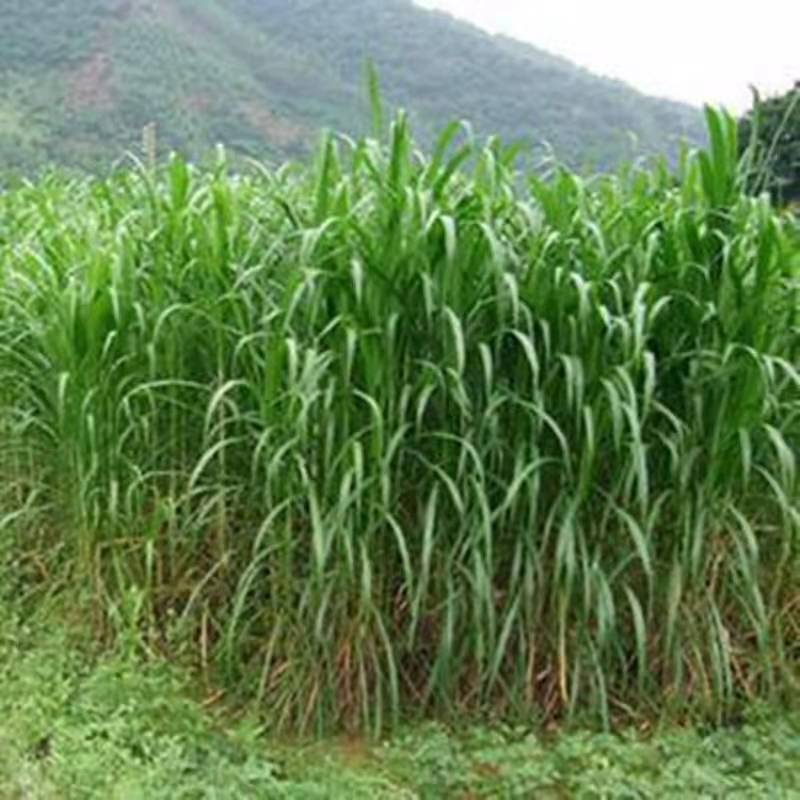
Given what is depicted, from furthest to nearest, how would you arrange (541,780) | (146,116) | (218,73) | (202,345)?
(218,73), (146,116), (202,345), (541,780)

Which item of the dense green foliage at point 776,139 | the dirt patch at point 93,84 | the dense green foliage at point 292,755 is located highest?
the dense green foliage at point 776,139

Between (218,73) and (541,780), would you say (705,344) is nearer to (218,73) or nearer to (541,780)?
(541,780)

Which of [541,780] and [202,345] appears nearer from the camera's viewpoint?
[541,780]

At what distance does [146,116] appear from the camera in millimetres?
13273

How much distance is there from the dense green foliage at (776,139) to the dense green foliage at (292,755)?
126 centimetres

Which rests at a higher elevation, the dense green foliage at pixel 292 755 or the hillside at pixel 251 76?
the hillside at pixel 251 76

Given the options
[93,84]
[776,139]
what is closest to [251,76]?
[93,84]

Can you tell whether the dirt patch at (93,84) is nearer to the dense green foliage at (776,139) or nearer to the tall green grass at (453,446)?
the dense green foliage at (776,139)

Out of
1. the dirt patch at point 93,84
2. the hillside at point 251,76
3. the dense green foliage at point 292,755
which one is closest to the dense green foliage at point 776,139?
the dense green foliage at point 292,755

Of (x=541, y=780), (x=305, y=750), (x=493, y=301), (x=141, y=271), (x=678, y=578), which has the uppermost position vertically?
(x=493, y=301)

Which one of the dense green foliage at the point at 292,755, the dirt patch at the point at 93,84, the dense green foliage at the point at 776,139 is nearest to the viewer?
the dense green foliage at the point at 292,755

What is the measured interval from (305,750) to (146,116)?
11.8 metres

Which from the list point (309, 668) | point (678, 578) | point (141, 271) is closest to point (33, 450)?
point (141, 271)

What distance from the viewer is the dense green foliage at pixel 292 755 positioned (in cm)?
217
